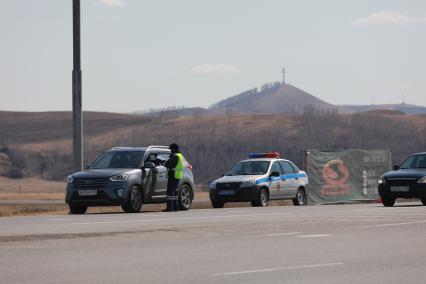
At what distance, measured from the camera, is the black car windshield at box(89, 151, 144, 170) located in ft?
98.6

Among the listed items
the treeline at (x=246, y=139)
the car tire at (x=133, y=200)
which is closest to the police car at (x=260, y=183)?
the car tire at (x=133, y=200)

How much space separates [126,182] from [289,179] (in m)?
8.95

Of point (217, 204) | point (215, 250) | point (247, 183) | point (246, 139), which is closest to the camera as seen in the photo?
point (215, 250)

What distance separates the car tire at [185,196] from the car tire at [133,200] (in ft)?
4.98

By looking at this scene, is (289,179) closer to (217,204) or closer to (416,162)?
(217,204)

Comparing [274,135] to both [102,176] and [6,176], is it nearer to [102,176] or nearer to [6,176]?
[6,176]

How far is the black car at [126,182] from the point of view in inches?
1137

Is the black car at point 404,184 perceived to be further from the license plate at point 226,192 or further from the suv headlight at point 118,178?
the suv headlight at point 118,178

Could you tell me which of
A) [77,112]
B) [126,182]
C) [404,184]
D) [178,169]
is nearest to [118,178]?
[126,182]

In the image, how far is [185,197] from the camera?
31.2 meters

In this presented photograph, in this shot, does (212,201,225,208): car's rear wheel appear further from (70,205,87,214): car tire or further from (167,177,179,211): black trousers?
(70,205,87,214): car tire

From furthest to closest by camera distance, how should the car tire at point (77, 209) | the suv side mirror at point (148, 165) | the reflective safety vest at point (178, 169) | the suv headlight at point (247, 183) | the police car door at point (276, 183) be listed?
the police car door at point (276, 183)
the suv headlight at point (247, 183)
the reflective safety vest at point (178, 169)
the suv side mirror at point (148, 165)
the car tire at point (77, 209)

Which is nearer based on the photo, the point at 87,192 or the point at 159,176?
the point at 87,192

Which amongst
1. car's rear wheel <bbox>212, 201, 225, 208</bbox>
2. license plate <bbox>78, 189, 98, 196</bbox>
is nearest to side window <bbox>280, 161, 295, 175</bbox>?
car's rear wheel <bbox>212, 201, 225, 208</bbox>
